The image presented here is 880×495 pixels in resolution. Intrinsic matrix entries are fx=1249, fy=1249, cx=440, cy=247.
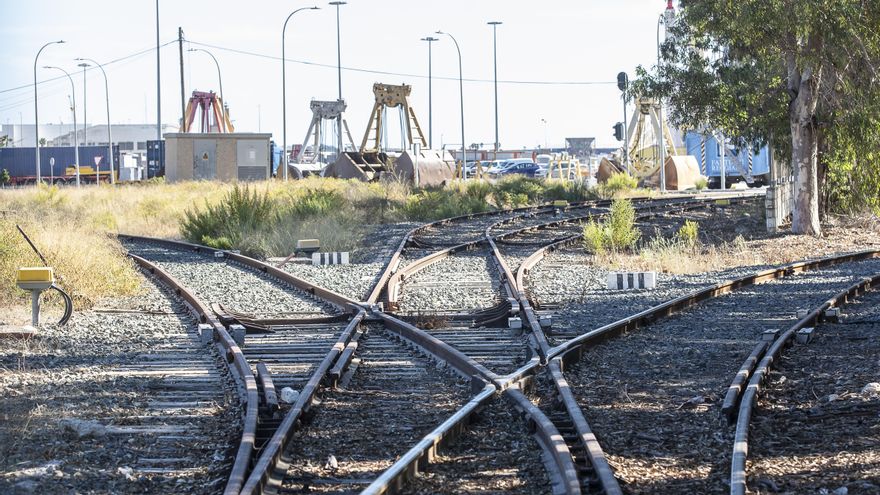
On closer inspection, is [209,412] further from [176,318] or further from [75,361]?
[176,318]

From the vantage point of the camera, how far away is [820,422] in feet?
26.8

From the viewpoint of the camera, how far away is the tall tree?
79.2ft

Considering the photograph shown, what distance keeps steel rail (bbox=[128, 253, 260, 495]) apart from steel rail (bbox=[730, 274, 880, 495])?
249cm

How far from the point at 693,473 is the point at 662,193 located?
48589 millimetres

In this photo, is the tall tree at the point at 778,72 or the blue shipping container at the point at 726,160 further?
the blue shipping container at the point at 726,160

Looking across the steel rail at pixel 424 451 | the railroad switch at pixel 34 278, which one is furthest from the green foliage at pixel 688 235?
the steel rail at pixel 424 451

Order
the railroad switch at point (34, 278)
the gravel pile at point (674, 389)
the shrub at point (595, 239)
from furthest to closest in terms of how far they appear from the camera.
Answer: the shrub at point (595, 239) → the railroad switch at point (34, 278) → the gravel pile at point (674, 389)

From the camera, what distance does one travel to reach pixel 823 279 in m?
18.5

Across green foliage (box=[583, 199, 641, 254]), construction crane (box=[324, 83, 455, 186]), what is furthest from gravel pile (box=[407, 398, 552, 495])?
construction crane (box=[324, 83, 455, 186])

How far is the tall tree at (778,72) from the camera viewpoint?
24.1 metres

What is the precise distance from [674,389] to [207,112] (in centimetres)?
7271

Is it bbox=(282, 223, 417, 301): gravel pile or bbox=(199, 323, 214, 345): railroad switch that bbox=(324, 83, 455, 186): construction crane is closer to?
bbox=(282, 223, 417, 301): gravel pile

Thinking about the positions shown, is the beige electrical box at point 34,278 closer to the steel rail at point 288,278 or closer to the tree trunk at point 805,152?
the steel rail at point 288,278

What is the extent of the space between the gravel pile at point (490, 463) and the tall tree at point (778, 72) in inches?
708
